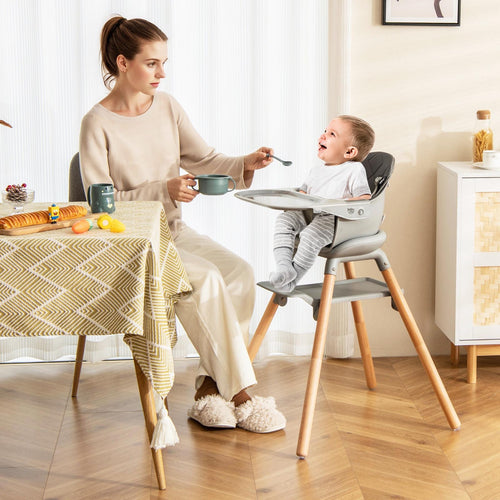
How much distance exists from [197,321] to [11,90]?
4.35ft

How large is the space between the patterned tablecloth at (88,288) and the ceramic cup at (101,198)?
0.77 feet

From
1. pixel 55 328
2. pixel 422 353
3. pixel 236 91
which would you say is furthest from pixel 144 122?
pixel 422 353

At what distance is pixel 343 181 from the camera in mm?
2516

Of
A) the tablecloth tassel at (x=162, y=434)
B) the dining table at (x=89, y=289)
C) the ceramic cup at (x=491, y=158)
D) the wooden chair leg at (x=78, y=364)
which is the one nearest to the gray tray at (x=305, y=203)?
the dining table at (x=89, y=289)

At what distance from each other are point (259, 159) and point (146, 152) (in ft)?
1.34

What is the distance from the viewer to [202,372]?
262cm

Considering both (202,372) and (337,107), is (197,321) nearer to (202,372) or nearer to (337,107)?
(202,372)

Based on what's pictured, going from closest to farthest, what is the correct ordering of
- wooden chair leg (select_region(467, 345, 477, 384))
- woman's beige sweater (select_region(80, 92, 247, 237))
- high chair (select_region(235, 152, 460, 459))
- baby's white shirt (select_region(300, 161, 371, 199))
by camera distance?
high chair (select_region(235, 152, 460, 459)), baby's white shirt (select_region(300, 161, 371, 199)), woman's beige sweater (select_region(80, 92, 247, 237)), wooden chair leg (select_region(467, 345, 477, 384))

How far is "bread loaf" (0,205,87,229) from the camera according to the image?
207 centimetres

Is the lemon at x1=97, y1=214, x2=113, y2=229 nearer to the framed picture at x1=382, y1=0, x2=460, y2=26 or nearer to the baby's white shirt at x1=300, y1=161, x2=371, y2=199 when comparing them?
the baby's white shirt at x1=300, y1=161, x2=371, y2=199

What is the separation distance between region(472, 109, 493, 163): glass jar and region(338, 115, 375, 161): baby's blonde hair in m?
0.77

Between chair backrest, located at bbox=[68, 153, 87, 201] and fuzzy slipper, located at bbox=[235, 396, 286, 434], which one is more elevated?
chair backrest, located at bbox=[68, 153, 87, 201]

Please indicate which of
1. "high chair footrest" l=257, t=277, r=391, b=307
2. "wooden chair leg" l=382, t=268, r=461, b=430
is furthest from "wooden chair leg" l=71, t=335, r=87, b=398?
"wooden chair leg" l=382, t=268, r=461, b=430

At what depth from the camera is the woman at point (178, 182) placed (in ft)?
8.29
